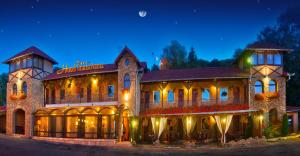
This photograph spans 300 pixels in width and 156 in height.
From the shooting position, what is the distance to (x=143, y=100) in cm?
3133

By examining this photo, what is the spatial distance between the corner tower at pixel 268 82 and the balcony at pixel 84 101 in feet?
46.3

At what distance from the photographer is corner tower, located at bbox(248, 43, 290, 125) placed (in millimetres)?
27828

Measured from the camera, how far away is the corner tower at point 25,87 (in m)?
33.9

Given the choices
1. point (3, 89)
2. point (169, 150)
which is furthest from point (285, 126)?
point (3, 89)

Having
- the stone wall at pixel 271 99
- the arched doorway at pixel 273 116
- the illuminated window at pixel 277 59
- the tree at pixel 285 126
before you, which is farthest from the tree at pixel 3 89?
the tree at pixel 285 126

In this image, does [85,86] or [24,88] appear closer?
→ [85,86]

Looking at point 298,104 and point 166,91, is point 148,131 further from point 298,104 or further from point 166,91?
point 298,104

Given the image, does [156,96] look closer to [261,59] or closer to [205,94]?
[205,94]

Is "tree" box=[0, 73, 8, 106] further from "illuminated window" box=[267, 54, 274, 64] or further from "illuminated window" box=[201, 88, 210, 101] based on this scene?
"illuminated window" box=[267, 54, 274, 64]

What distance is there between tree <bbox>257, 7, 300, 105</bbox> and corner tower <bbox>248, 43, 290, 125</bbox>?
8.19m

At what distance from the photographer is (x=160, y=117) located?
92.2 feet

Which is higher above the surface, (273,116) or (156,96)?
(156,96)

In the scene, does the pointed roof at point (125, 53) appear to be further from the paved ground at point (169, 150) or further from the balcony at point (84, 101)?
the paved ground at point (169, 150)

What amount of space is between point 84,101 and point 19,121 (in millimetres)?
9729
